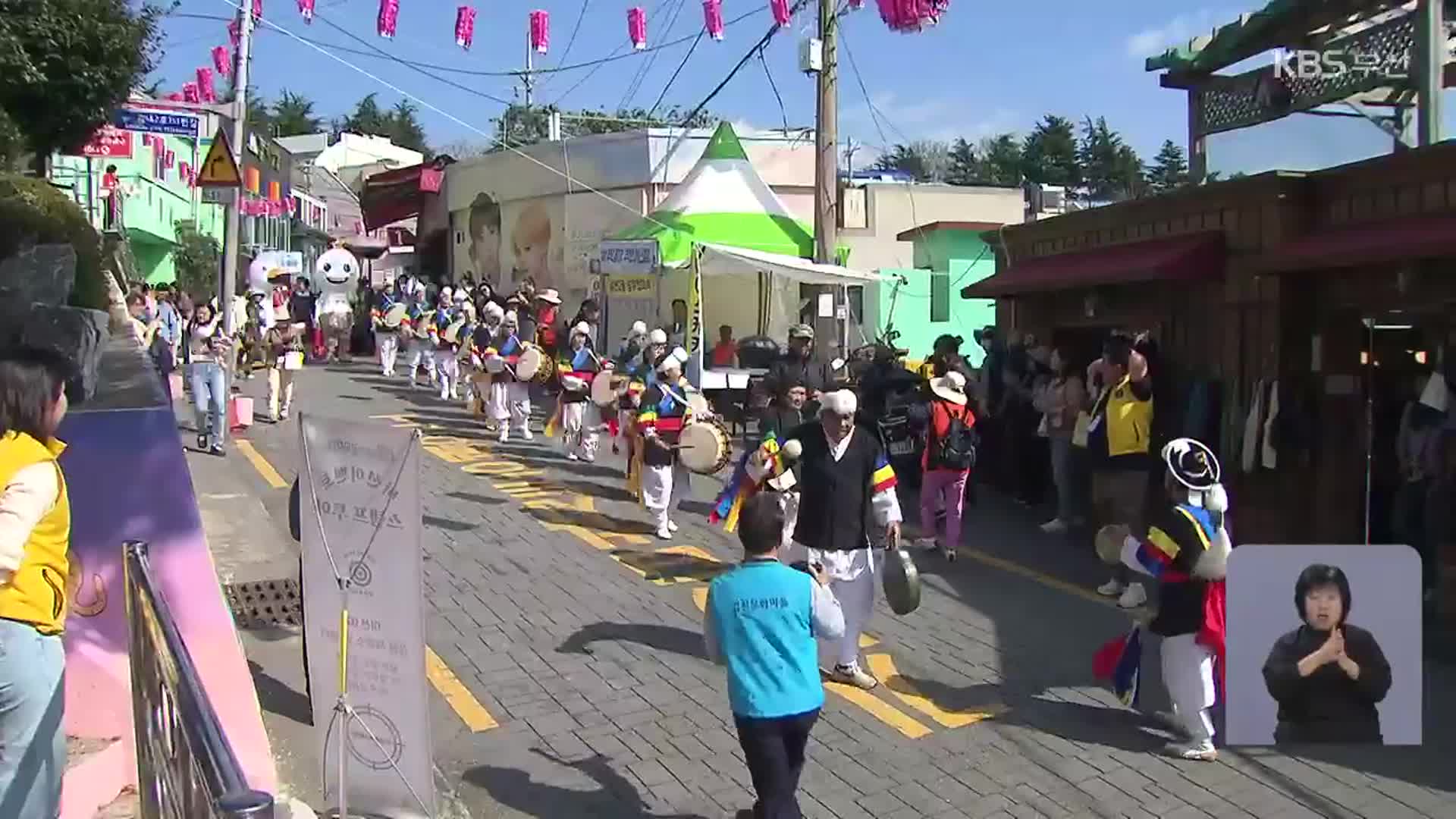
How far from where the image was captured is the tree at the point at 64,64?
1009cm

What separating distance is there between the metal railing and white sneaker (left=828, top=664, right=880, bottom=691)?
3991 mm

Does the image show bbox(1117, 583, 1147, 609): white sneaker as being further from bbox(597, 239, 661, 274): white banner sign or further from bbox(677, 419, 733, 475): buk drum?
bbox(597, 239, 661, 274): white banner sign

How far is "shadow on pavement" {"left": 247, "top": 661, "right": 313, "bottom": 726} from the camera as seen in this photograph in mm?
6874

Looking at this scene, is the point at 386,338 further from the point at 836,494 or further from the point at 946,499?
the point at 836,494

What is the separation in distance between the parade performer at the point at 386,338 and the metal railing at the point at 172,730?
19.0 m

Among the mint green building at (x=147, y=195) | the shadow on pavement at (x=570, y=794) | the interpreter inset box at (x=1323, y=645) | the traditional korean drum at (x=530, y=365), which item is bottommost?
the shadow on pavement at (x=570, y=794)

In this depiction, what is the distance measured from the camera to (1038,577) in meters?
10.0

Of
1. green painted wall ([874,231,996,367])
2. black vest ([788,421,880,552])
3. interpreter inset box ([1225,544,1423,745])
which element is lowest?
interpreter inset box ([1225,544,1423,745])

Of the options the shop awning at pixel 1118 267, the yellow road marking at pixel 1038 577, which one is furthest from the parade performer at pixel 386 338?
the yellow road marking at pixel 1038 577

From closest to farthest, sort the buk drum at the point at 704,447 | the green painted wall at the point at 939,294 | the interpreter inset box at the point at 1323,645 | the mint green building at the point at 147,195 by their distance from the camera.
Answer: the interpreter inset box at the point at 1323,645
the buk drum at the point at 704,447
the mint green building at the point at 147,195
the green painted wall at the point at 939,294

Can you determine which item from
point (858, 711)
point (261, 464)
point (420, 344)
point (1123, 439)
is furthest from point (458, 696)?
point (420, 344)

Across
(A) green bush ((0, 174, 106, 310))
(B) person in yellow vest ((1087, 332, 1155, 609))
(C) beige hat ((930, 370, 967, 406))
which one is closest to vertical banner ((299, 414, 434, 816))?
(A) green bush ((0, 174, 106, 310))

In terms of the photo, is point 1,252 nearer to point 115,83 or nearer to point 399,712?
point 115,83

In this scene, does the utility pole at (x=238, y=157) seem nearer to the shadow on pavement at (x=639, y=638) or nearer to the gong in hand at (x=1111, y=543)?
the shadow on pavement at (x=639, y=638)
